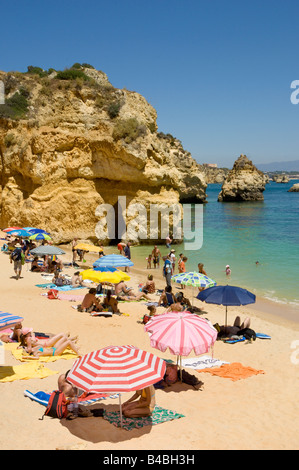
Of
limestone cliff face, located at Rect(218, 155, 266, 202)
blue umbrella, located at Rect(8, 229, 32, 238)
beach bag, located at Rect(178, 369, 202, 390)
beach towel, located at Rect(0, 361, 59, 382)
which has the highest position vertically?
limestone cliff face, located at Rect(218, 155, 266, 202)

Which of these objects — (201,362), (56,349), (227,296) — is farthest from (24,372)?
(227,296)

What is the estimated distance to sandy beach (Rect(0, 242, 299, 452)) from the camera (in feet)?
18.3

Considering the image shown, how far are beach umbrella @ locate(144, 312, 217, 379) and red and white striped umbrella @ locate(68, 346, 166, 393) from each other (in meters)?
1.01

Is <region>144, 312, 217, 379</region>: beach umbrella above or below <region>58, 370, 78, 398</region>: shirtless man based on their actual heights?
above

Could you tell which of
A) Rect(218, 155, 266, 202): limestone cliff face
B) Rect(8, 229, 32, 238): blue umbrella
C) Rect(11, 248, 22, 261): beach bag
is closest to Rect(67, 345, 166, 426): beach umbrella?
Rect(11, 248, 22, 261): beach bag

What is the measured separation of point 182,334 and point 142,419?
1652 millimetres

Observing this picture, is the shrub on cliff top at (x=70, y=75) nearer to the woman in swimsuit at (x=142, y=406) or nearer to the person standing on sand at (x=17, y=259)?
the person standing on sand at (x=17, y=259)

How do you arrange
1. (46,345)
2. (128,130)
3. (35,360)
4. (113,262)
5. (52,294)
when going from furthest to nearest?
1. (128,130)
2. (113,262)
3. (52,294)
4. (46,345)
5. (35,360)

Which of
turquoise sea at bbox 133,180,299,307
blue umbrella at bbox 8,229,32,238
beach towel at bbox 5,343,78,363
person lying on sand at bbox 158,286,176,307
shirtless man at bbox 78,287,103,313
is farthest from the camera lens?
blue umbrella at bbox 8,229,32,238

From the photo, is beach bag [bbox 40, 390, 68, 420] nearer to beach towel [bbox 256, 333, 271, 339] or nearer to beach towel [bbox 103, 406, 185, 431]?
beach towel [bbox 103, 406, 185, 431]

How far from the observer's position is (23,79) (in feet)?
90.1

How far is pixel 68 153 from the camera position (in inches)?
1025

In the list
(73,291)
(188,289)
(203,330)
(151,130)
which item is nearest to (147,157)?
(151,130)

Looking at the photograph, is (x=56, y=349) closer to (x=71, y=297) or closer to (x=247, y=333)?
(x=247, y=333)
